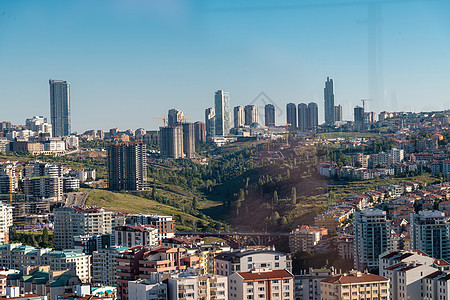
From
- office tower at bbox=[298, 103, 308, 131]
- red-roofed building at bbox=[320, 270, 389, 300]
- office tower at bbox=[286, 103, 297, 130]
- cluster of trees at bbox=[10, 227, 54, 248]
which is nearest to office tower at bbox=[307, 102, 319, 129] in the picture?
office tower at bbox=[298, 103, 308, 131]

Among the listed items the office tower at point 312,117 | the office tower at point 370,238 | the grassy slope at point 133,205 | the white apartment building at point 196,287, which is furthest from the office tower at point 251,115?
the white apartment building at point 196,287

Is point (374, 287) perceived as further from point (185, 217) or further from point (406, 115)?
point (406, 115)

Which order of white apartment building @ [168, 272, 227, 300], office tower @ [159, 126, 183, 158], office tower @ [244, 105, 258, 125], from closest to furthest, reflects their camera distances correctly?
white apartment building @ [168, 272, 227, 300], office tower @ [159, 126, 183, 158], office tower @ [244, 105, 258, 125]

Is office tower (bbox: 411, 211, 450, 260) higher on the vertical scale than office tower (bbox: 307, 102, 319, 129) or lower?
lower

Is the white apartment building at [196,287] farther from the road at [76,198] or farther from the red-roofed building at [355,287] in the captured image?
the road at [76,198]

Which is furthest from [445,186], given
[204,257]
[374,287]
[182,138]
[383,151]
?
[182,138]

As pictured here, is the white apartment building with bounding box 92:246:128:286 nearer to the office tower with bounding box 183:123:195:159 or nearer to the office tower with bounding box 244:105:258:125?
the office tower with bounding box 183:123:195:159
